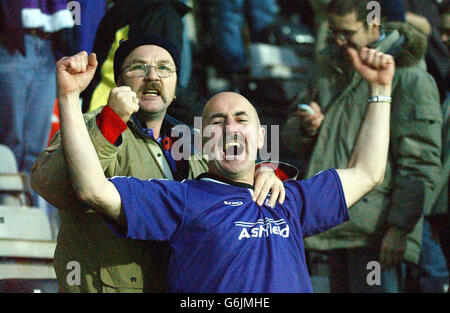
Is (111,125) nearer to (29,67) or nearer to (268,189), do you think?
(268,189)

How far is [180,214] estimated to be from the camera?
3457mm

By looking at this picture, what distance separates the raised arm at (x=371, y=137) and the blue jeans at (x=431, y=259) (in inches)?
64.8

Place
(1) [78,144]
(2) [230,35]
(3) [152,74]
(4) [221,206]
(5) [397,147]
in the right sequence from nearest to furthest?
(1) [78,144], (4) [221,206], (3) [152,74], (5) [397,147], (2) [230,35]

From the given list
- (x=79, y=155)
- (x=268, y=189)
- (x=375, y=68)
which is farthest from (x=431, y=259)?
(x=79, y=155)

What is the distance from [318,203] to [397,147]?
4.52 ft

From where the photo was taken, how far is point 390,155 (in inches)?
198

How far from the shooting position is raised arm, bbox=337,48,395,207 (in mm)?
3869

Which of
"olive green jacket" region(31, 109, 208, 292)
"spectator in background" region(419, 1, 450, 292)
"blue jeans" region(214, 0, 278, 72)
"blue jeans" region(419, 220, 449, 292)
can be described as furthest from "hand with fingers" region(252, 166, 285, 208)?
"blue jeans" region(214, 0, 278, 72)

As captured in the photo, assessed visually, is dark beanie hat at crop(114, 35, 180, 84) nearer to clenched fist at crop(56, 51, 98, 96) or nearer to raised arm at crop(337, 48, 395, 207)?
clenched fist at crop(56, 51, 98, 96)

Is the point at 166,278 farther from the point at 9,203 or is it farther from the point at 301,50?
the point at 301,50

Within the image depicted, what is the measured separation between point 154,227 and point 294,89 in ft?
12.6

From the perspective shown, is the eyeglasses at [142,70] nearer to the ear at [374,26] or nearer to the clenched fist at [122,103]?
the clenched fist at [122,103]

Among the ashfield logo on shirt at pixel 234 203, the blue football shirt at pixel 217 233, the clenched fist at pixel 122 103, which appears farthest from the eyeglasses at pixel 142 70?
the ashfield logo on shirt at pixel 234 203
